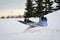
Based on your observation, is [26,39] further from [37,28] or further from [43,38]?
[37,28]

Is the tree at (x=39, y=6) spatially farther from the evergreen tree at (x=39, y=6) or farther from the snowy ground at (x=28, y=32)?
the snowy ground at (x=28, y=32)

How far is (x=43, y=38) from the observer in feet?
21.8

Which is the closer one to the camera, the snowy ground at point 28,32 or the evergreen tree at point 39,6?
the snowy ground at point 28,32

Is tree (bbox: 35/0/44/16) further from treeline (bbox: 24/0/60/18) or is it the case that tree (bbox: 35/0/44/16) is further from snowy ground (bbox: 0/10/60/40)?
snowy ground (bbox: 0/10/60/40)

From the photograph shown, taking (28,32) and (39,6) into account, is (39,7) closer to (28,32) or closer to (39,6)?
(39,6)

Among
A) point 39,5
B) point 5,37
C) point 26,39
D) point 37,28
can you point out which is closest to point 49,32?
point 37,28

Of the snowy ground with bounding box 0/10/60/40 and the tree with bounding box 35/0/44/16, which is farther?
the tree with bounding box 35/0/44/16

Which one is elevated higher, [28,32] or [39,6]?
[28,32]

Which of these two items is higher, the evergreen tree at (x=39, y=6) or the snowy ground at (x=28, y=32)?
the snowy ground at (x=28, y=32)

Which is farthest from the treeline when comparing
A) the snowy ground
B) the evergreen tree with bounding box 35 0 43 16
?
the snowy ground

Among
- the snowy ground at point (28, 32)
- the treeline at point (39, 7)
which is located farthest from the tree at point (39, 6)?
the snowy ground at point (28, 32)

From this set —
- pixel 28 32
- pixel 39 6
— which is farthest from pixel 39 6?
pixel 28 32

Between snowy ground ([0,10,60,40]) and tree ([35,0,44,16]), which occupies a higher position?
snowy ground ([0,10,60,40])

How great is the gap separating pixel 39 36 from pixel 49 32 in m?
0.76
